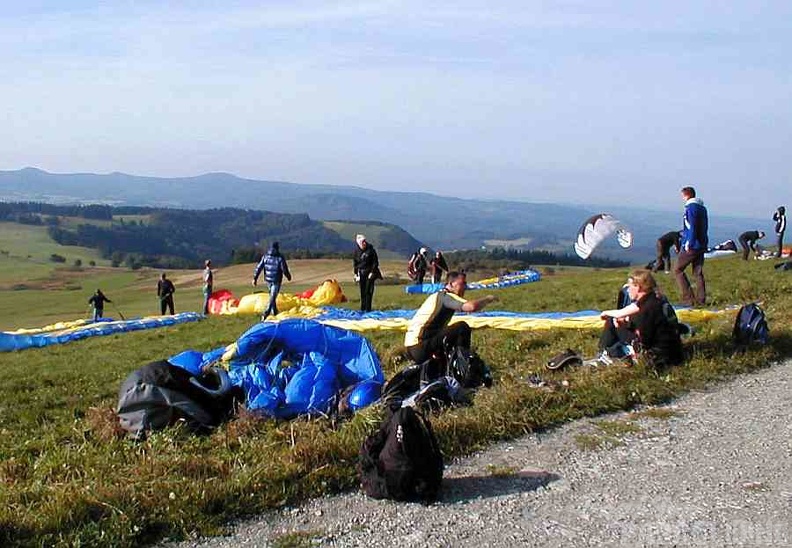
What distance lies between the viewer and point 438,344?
373 inches

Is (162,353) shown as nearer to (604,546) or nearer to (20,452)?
(20,452)

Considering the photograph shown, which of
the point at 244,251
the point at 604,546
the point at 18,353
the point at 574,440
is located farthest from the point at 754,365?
the point at 244,251

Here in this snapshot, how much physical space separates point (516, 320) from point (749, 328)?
428cm

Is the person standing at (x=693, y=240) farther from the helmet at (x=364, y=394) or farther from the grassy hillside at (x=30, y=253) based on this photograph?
the grassy hillside at (x=30, y=253)

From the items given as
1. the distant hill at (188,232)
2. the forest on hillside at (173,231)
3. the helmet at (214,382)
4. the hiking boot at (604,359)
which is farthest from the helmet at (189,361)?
the forest on hillside at (173,231)

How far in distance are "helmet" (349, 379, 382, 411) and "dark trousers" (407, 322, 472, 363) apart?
2.63ft

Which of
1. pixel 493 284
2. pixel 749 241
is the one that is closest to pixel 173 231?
pixel 493 284

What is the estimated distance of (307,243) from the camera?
532 feet

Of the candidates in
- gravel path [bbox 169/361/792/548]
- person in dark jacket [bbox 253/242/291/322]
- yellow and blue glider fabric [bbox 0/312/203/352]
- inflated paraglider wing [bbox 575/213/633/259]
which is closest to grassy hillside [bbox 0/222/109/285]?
yellow and blue glider fabric [bbox 0/312/203/352]

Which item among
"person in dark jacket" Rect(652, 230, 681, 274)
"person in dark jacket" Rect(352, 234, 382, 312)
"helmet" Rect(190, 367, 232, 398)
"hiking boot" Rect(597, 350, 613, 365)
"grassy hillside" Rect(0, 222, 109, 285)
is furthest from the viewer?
"grassy hillside" Rect(0, 222, 109, 285)

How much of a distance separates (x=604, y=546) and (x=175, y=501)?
267cm

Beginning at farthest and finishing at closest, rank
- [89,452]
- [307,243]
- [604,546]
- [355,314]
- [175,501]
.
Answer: [307,243] → [355,314] → [89,452] → [175,501] → [604,546]

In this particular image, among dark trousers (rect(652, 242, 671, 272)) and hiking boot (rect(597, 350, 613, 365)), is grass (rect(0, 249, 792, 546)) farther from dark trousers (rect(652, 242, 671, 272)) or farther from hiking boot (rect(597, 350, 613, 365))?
dark trousers (rect(652, 242, 671, 272))

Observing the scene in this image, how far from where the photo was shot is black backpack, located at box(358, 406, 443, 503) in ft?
18.9
